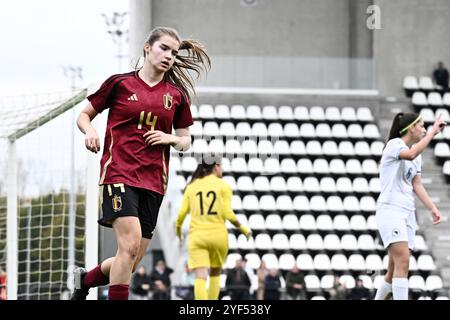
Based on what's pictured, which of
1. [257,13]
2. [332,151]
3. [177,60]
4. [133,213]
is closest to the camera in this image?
[133,213]

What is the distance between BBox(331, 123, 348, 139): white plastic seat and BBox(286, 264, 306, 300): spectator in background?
19.2 feet

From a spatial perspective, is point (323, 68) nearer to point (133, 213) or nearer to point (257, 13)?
point (257, 13)

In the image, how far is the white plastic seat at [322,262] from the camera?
59.6 ft

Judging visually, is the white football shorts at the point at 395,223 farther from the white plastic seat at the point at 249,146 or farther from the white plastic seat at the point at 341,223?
the white plastic seat at the point at 249,146

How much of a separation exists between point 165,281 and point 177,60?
9479 millimetres

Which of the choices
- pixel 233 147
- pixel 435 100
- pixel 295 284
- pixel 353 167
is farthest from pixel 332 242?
pixel 435 100

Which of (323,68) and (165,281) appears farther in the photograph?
(323,68)

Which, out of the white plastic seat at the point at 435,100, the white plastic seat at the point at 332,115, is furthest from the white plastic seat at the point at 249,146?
the white plastic seat at the point at 435,100

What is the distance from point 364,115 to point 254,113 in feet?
8.39

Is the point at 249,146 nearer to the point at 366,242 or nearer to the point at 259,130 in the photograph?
the point at 259,130

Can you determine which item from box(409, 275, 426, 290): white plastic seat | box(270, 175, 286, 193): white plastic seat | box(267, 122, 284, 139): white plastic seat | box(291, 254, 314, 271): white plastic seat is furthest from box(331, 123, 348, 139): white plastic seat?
box(409, 275, 426, 290): white plastic seat

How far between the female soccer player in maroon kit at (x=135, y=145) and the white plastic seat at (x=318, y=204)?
44.9 feet
